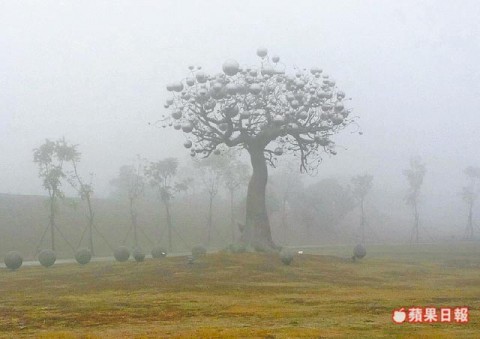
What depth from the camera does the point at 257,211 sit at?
3941cm

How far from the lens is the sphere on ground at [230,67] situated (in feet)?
113

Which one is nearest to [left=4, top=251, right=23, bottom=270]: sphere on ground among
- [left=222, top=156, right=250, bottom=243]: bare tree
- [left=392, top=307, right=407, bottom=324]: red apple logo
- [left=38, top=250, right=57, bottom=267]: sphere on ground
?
[left=38, top=250, right=57, bottom=267]: sphere on ground

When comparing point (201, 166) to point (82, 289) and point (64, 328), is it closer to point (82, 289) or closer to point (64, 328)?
point (82, 289)

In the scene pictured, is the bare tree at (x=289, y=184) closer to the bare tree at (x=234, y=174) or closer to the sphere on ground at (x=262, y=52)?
the bare tree at (x=234, y=174)

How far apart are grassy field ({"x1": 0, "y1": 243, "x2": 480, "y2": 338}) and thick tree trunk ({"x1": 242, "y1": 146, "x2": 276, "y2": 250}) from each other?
3.71m

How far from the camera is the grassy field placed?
1328cm

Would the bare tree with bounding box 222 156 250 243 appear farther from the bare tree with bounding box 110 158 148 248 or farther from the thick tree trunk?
the thick tree trunk

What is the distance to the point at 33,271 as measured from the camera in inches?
1297

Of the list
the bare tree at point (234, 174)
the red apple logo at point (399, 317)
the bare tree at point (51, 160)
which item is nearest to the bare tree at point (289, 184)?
the bare tree at point (234, 174)

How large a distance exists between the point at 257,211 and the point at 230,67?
10.5 m

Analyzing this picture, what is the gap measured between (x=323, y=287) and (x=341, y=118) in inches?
683

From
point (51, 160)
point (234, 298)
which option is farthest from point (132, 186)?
point (234, 298)

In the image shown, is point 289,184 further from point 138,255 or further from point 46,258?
point 46,258

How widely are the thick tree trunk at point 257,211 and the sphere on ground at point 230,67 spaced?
23.4ft
